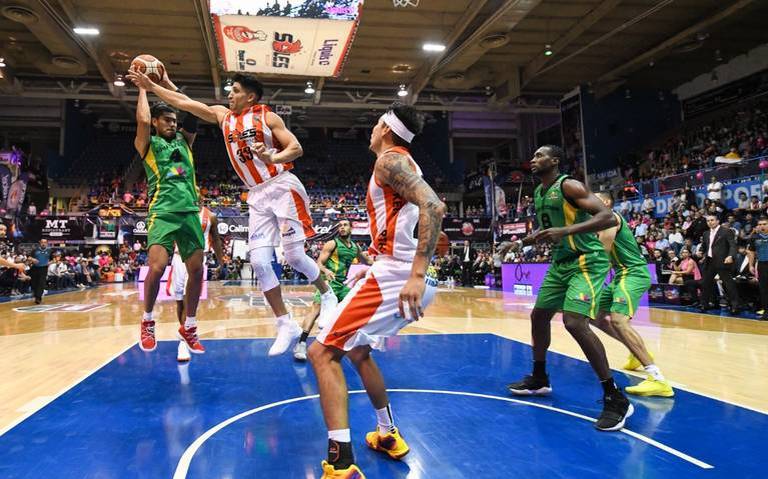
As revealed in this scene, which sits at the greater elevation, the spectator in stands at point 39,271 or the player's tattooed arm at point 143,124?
the player's tattooed arm at point 143,124

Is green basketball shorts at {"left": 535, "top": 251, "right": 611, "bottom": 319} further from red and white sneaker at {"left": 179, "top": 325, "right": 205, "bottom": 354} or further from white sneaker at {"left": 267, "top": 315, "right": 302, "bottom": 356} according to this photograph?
red and white sneaker at {"left": 179, "top": 325, "right": 205, "bottom": 354}

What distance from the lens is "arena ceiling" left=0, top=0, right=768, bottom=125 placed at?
15961mm

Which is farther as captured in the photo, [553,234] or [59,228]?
[59,228]

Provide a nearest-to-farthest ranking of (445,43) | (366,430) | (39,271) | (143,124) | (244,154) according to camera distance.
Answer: (366,430) < (244,154) < (143,124) < (39,271) < (445,43)

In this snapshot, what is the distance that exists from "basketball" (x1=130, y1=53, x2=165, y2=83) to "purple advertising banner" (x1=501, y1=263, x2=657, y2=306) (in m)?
11.4

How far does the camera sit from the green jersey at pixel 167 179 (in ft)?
13.9

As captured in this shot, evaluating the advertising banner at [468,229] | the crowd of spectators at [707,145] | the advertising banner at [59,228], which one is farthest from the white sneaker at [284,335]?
the advertising banner at [59,228]

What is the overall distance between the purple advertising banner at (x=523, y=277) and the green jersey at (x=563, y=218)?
33.8 ft

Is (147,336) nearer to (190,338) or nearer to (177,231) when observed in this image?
(190,338)

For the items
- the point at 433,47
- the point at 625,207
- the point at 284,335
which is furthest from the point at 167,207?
the point at 433,47

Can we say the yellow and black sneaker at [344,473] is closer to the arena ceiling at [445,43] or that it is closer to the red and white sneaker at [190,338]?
the red and white sneaker at [190,338]

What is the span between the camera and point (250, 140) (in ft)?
12.8

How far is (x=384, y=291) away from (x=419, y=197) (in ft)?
1.56

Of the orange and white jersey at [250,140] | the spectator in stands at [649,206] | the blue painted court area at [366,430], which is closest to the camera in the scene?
the blue painted court area at [366,430]
